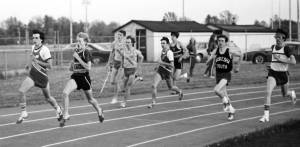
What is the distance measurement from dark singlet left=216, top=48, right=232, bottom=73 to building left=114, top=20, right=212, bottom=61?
27393 mm

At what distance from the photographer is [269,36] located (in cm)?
5366

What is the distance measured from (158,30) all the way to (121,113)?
1173 inches

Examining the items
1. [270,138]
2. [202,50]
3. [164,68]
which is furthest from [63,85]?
[202,50]

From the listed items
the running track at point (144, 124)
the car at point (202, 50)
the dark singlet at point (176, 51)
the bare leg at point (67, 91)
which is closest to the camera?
the running track at point (144, 124)

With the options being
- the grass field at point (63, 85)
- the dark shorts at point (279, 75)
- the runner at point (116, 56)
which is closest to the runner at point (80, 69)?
the dark shorts at point (279, 75)

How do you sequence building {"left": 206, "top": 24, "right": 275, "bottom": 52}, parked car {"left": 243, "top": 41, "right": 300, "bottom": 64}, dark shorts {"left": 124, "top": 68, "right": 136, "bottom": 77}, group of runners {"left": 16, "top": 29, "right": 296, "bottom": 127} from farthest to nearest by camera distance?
building {"left": 206, "top": 24, "right": 275, "bottom": 52}, parked car {"left": 243, "top": 41, "right": 300, "bottom": 64}, dark shorts {"left": 124, "top": 68, "right": 136, "bottom": 77}, group of runners {"left": 16, "top": 29, "right": 296, "bottom": 127}

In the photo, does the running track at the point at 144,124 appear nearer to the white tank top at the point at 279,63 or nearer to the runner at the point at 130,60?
the runner at the point at 130,60

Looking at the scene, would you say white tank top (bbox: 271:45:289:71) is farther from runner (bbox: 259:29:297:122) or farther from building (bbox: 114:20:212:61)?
building (bbox: 114:20:212:61)

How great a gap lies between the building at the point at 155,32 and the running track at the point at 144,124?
24.5 meters

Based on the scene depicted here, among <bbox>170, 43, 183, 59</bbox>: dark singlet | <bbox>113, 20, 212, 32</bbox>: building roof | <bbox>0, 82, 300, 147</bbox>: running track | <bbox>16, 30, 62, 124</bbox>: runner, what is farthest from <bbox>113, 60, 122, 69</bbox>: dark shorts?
<bbox>113, 20, 212, 32</bbox>: building roof

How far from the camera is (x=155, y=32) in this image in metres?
→ 43.2

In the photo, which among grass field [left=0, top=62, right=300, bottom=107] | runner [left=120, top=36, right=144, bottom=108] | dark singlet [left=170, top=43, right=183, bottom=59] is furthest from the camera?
grass field [left=0, top=62, right=300, bottom=107]

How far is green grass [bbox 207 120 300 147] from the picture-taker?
30.0 ft

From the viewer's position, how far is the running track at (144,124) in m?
10.1
